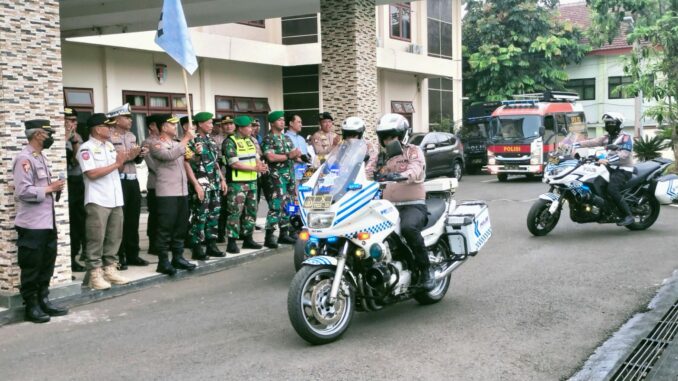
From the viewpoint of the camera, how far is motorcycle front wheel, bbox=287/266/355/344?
536 cm

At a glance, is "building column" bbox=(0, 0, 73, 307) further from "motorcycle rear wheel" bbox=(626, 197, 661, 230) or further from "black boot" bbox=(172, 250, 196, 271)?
"motorcycle rear wheel" bbox=(626, 197, 661, 230)

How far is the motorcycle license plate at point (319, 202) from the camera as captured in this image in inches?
224

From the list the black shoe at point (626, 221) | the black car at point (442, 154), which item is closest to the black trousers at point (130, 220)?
the black shoe at point (626, 221)

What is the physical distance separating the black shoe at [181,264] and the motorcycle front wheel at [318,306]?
11.3 feet

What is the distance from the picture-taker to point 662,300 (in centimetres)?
684

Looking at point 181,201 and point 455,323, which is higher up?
point 181,201

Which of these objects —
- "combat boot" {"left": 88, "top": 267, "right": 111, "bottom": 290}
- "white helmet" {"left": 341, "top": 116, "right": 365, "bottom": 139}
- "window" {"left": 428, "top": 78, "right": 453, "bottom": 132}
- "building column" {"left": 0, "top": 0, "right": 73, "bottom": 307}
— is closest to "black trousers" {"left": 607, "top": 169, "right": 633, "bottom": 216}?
"white helmet" {"left": 341, "top": 116, "right": 365, "bottom": 139}

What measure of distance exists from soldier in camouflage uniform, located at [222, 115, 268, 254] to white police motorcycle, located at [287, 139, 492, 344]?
3.24 m

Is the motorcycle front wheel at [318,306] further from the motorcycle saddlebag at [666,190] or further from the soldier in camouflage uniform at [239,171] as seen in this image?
the motorcycle saddlebag at [666,190]

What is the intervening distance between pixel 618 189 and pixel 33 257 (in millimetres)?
8143

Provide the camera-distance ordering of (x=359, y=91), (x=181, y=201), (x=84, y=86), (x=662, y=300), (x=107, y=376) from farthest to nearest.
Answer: (x=84, y=86) < (x=359, y=91) < (x=181, y=201) < (x=662, y=300) < (x=107, y=376)

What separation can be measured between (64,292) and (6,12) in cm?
280

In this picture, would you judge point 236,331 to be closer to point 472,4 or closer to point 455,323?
point 455,323

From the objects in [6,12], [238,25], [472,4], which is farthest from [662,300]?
[472,4]
